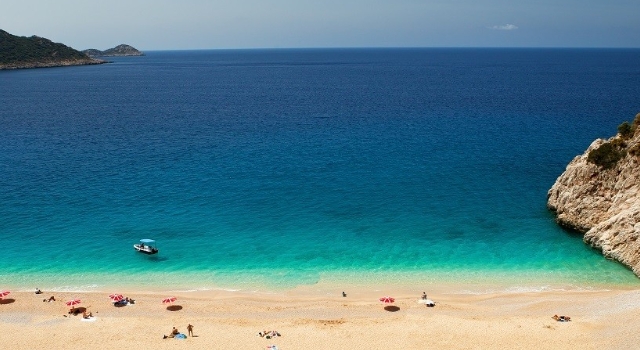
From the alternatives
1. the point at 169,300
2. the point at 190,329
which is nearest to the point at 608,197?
the point at 190,329

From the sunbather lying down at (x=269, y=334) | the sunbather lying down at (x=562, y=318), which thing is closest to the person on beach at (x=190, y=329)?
the sunbather lying down at (x=269, y=334)

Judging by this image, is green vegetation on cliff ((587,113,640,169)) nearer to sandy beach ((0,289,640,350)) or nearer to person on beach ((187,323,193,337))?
sandy beach ((0,289,640,350))

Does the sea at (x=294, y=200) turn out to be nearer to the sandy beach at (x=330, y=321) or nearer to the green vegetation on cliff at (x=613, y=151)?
the sandy beach at (x=330, y=321)

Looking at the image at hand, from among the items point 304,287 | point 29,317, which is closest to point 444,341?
point 304,287

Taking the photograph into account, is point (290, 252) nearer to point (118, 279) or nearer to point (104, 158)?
point (118, 279)

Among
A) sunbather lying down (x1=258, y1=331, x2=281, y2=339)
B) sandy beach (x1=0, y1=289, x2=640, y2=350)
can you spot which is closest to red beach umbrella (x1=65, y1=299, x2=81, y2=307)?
sandy beach (x1=0, y1=289, x2=640, y2=350)
